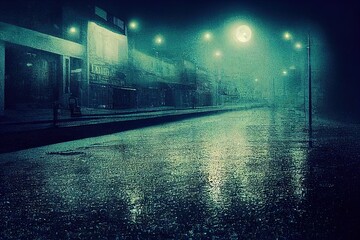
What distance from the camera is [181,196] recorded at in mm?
5527

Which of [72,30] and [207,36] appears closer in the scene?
[72,30]

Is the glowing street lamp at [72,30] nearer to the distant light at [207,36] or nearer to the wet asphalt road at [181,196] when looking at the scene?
the wet asphalt road at [181,196]

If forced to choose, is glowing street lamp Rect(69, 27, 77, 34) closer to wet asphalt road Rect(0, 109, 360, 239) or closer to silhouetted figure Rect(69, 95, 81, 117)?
silhouetted figure Rect(69, 95, 81, 117)

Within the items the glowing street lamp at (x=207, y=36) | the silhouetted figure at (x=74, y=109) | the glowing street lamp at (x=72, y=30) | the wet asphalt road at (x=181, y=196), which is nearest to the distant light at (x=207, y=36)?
the glowing street lamp at (x=207, y=36)

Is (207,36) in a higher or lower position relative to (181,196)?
higher

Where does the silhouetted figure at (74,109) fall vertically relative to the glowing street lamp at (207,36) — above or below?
below

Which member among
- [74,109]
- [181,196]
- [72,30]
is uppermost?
[72,30]

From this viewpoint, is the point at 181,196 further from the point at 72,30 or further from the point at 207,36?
the point at 207,36

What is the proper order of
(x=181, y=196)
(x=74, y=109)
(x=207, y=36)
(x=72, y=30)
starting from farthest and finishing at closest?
(x=207, y=36) → (x=72, y=30) → (x=74, y=109) → (x=181, y=196)

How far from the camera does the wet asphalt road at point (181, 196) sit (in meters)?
3.96

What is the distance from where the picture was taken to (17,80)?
33.7 metres

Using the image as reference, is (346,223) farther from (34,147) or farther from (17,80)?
(17,80)

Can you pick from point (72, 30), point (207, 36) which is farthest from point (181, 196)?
point (207, 36)

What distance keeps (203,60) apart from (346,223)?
3021 inches
